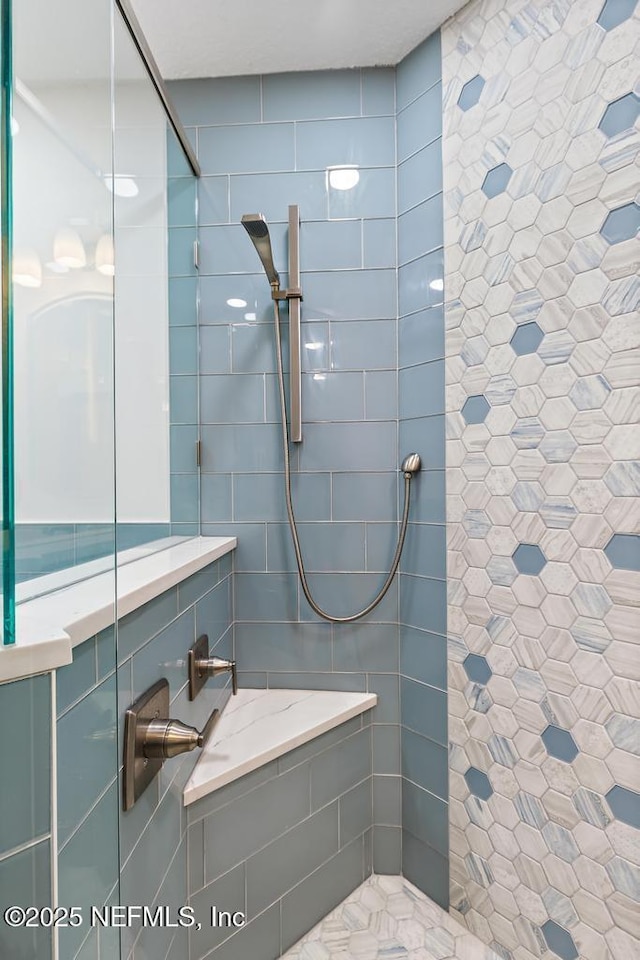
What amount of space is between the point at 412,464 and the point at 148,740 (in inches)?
36.5

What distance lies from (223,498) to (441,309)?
32.0 inches

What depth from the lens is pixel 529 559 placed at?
1211 millimetres

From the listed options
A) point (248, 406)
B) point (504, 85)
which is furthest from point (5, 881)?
point (504, 85)

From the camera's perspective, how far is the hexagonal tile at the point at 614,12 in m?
1.04

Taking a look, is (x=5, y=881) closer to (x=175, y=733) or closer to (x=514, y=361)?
(x=175, y=733)

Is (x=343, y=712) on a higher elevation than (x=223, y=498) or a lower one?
lower

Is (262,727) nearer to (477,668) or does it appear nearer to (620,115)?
(477,668)

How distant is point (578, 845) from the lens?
1111mm

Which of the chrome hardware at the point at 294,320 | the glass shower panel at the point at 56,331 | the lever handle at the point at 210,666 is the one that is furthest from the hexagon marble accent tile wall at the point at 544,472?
the glass shower panel at the point at 56,331

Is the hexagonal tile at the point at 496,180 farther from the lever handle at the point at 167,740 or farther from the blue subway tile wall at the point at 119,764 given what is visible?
the lever handle at the point at 167,740

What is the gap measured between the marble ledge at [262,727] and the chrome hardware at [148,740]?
253mm

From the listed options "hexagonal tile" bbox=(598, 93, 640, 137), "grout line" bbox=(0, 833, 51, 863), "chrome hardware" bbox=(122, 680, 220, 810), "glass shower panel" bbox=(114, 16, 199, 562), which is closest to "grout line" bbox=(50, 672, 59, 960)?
"grout line" bbox=(0, 833, 51, 863)

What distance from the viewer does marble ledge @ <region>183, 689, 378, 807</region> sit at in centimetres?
116

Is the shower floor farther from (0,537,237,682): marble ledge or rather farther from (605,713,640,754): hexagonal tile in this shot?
(0,537,237,682): marble ledge
